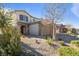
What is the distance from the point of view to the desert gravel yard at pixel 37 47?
220cm

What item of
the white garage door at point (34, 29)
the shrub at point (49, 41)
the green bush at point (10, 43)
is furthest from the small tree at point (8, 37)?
the shrub at point (49, 41)

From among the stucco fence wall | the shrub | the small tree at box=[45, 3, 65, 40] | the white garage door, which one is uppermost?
the small tree at box=[45, 3, 65, 40]

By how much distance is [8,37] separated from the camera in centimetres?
220

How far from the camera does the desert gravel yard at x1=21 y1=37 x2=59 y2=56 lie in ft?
7.22

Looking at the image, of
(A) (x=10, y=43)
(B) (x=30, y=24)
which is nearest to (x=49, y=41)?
(B) (x=30, y=24)

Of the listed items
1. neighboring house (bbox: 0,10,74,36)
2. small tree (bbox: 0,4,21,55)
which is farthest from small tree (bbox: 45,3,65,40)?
small tree (bbox: 0,4,21,55)

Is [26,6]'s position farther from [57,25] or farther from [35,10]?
[57,25]

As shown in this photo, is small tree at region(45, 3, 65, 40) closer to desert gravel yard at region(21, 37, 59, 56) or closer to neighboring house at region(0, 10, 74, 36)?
neighboring house at region(0, 10, 74, 36)

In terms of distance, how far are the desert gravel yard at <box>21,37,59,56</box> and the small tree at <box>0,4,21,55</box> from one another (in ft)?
0.25

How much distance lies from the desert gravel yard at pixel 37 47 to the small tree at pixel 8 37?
0.08 metres

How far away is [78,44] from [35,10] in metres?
0.60

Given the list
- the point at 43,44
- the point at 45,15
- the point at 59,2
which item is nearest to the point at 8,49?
the point at 43,44

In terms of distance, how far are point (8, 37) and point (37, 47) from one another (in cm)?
34

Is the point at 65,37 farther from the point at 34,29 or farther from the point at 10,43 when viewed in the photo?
the point at 10,43
